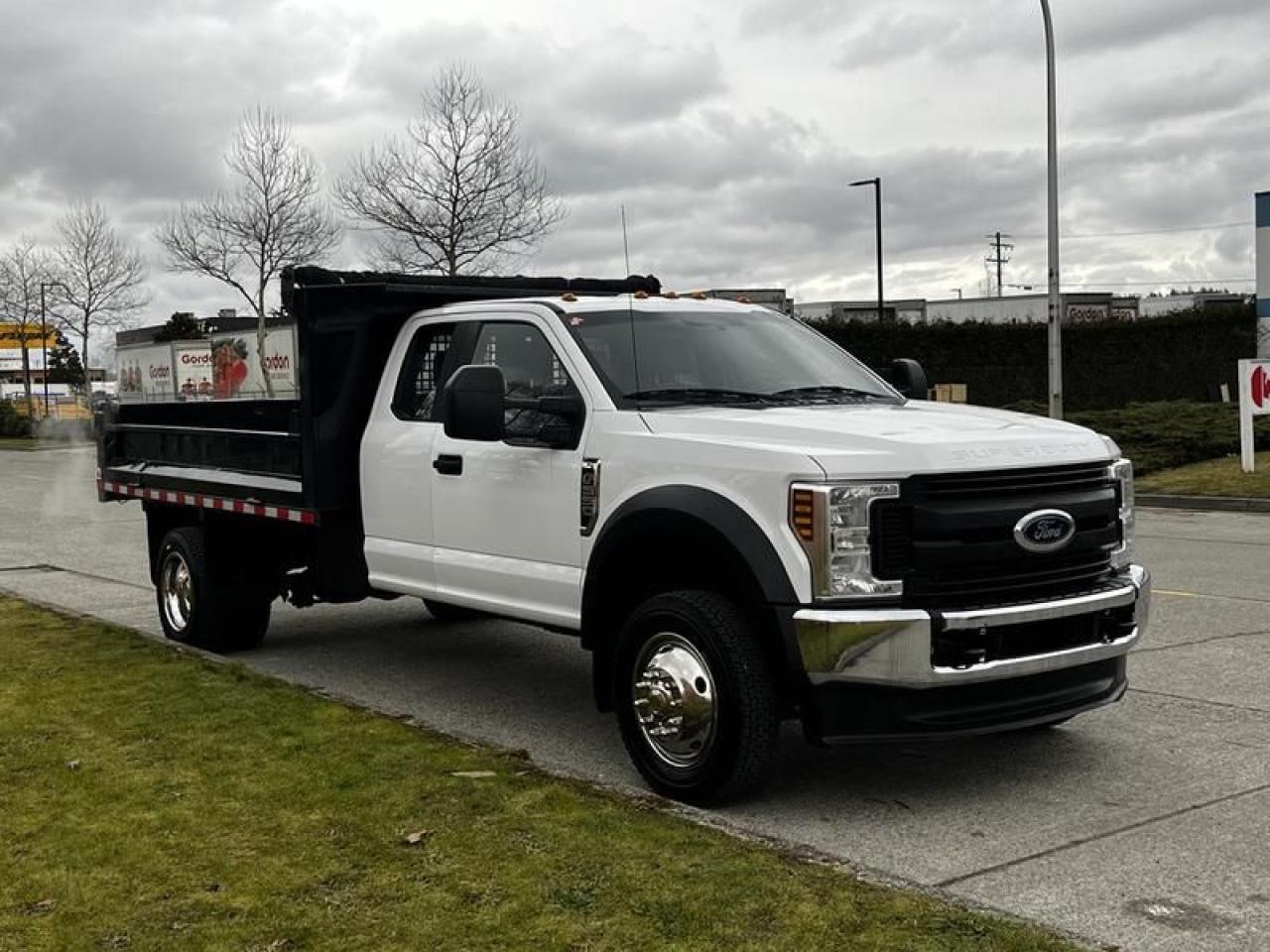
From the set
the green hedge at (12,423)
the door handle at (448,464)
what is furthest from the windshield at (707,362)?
the green hedge at (12,423)

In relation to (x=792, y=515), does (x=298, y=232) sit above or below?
above

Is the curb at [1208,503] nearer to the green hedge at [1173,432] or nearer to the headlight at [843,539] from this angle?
the green hedge at [1173,432]

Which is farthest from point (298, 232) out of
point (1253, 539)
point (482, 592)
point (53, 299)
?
point (482, 592)

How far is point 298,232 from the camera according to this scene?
1759 inches

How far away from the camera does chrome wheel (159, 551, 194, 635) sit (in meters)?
8.82

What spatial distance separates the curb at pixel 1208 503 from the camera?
18234 millimetres

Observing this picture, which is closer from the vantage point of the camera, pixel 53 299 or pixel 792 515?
pixel 792 515

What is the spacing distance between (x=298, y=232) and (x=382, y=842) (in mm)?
41907

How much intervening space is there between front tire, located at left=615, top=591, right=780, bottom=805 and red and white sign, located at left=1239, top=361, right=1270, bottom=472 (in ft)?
55.5

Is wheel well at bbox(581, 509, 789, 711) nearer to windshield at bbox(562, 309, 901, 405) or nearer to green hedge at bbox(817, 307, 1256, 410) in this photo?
windshield at bbox(562, 309, 901, 405)

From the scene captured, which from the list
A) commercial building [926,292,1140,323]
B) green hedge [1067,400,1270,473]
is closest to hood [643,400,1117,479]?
green hedge [1067,400,1270,473]

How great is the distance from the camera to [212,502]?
838 centimetres

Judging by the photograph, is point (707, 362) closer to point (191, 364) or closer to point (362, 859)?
point (362, 859)

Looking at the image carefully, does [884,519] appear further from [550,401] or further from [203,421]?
[203,421]
